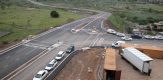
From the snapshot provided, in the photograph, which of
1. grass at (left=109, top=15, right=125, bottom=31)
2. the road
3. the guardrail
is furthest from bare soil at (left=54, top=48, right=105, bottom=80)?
grass at (left=109, top=15, right=125, bottom=31)

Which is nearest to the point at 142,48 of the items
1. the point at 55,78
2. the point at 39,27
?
the point at 55,78

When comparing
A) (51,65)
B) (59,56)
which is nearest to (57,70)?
(51,65)

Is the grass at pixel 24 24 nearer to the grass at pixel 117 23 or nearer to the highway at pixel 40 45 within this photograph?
the highway at pixel 40 45

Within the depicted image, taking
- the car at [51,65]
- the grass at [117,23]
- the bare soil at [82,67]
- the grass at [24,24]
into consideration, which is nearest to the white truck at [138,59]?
the bare soil at [82,67]

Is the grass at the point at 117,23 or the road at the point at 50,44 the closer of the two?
the road at the point at 50,44

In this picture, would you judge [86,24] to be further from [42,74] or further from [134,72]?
[134,72]

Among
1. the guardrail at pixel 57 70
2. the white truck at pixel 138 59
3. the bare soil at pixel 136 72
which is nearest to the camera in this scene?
the bare soil at pixel 136 72

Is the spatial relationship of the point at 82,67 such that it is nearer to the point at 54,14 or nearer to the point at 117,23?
the point at 117,23
